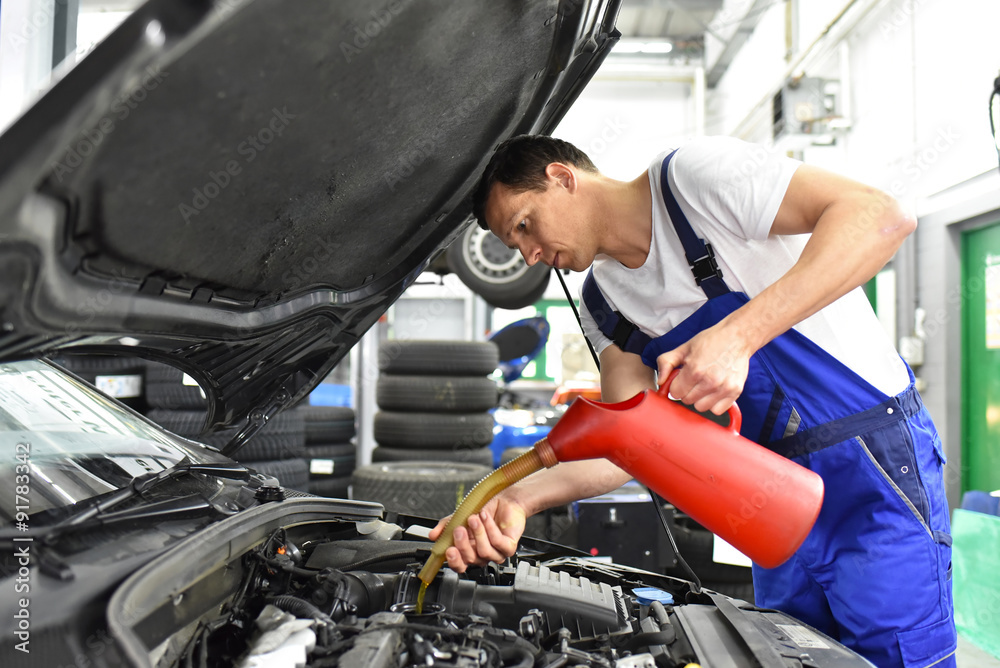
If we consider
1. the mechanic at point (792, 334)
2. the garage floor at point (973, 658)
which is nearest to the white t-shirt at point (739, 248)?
the mechanic at point (792, 334)

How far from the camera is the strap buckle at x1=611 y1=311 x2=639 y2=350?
1.38 metres

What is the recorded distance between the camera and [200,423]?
2.96 m

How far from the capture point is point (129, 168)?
0.69 meters

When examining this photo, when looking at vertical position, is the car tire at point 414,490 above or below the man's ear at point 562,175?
below

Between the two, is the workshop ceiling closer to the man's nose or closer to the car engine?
the man's nose

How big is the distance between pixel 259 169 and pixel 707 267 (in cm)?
73

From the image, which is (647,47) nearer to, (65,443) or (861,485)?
(861,485)

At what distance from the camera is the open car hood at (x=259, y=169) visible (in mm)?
607

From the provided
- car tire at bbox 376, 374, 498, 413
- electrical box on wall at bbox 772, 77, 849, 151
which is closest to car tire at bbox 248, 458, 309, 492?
car tire at bbox 376, 374, 498, 413

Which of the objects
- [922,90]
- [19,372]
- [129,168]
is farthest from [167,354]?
[922,90]

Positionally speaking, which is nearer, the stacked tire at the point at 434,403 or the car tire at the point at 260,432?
the car tire at the point at 260,432
